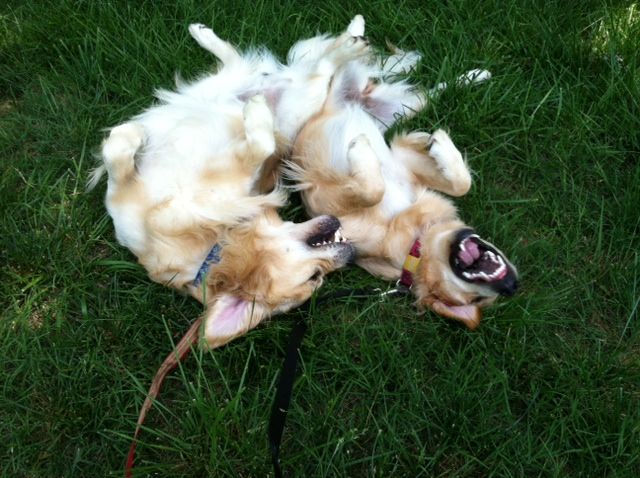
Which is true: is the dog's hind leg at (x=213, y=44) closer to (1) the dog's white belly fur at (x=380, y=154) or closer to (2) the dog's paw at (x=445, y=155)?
(1) the dog's white belly fur at (x=380, y=154)

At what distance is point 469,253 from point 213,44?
6.43 ft

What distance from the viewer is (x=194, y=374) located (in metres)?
2.86

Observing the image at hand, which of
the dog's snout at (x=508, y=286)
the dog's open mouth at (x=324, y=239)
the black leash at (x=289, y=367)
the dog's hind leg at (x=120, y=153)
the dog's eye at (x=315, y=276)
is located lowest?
the black leash at (x=289, y=367)

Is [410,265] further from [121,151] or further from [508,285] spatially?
[121,151]

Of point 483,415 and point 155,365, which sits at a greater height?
point 483,415

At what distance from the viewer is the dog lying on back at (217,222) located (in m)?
2.80

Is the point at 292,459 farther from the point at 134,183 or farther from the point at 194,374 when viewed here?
the point at 134,183

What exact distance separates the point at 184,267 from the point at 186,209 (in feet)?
0.92

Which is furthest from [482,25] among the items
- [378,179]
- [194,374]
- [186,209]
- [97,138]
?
[194,374]

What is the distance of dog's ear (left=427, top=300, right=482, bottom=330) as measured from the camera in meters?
2.81

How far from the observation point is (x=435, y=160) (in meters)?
3.05

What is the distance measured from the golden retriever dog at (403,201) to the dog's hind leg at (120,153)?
820 millimetres

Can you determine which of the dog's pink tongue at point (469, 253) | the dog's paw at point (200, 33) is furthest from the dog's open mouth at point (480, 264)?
the dog's paw at point (200, 33)

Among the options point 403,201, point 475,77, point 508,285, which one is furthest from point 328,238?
point 475,77
